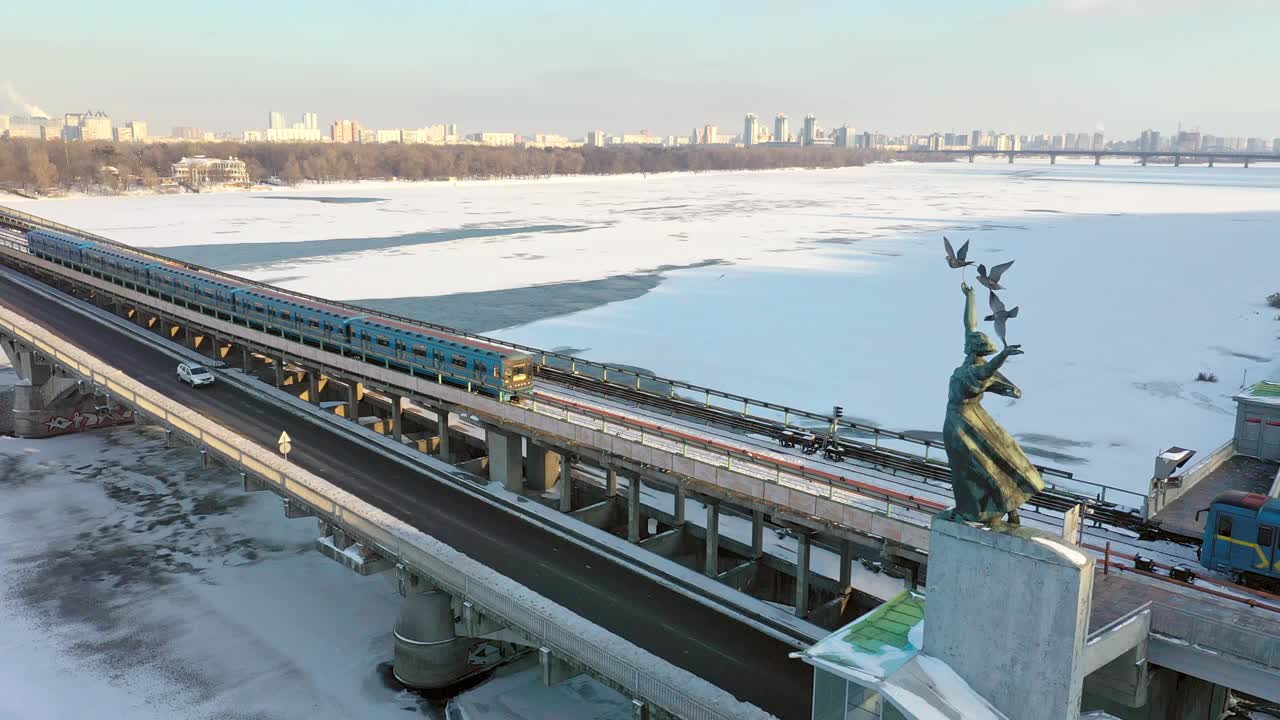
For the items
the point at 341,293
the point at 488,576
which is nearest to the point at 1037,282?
the point at 341,293

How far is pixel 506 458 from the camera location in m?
36.3

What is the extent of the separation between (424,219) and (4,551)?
385 ft

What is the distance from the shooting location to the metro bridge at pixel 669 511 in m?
22.8

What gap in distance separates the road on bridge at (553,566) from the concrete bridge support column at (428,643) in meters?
2.11

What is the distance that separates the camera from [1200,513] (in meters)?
26.4

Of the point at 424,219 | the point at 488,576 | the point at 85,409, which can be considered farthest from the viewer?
the point at 424,219

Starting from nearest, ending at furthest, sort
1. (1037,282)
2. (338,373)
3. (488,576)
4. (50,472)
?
(488,576) → (338,373) → (50,472) → (1037,282)

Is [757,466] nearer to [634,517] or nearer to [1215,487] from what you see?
[634,517]

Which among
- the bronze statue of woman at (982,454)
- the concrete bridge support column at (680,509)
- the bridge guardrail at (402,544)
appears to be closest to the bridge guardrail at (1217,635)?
the bronze statue of woman at (982,454)

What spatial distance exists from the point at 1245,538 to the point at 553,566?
18970mm

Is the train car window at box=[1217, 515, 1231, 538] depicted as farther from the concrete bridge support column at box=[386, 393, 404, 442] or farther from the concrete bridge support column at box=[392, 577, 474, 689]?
the concrete bridge support column at box=[386, 393, 404, 442]

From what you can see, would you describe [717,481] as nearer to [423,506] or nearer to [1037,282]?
[423,506]

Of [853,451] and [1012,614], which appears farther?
[853,451]

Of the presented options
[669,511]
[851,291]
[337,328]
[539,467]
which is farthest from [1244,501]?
[851,291]
